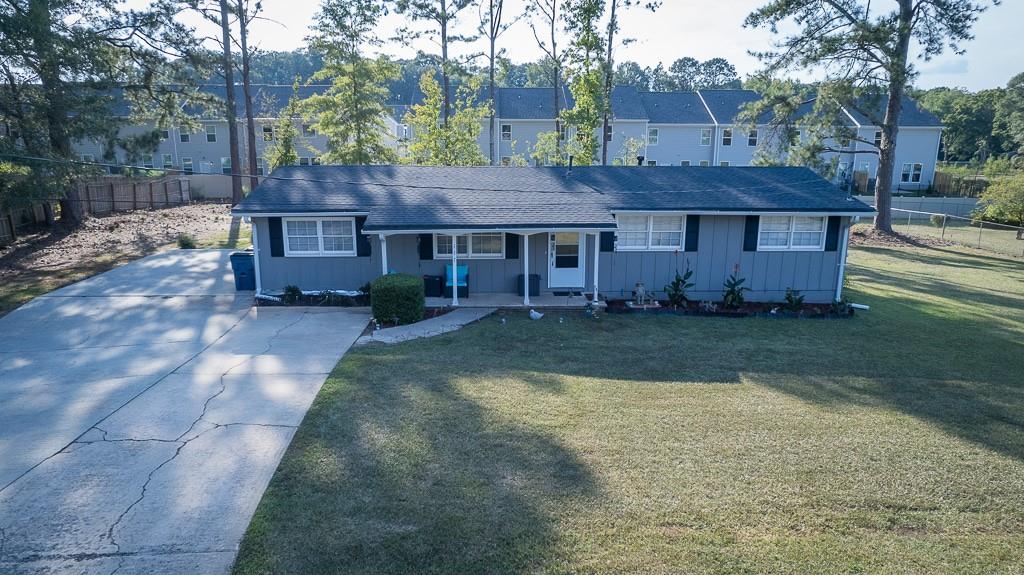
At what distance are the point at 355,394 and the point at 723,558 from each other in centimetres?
536

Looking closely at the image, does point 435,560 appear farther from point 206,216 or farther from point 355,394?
point 206,216

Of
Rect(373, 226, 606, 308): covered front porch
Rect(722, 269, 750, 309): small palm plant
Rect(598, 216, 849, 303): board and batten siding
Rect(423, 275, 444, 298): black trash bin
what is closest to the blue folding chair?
Rect(373, 226, 606, 308): covered front porch

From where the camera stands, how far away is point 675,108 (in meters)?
41.2

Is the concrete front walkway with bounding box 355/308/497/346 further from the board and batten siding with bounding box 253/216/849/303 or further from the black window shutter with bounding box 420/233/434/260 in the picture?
the black window shutter with bounding box 420/233/434/260

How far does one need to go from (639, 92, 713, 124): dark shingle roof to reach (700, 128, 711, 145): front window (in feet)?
2.07

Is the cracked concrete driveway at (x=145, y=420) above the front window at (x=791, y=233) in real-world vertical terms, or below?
below

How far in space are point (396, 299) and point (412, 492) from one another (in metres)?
6.81

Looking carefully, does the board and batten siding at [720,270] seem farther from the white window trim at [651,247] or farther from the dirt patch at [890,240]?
the dirt patch at [890,240]

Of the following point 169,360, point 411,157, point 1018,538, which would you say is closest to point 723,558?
point 1018,538

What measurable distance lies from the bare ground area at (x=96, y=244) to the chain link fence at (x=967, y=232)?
29.1 metres

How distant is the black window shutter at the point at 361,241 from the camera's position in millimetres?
14352

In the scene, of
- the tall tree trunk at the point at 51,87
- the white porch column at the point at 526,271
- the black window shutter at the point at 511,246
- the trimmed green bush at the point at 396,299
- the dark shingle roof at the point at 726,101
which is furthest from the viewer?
the dark shingle roof at the point at 726,101

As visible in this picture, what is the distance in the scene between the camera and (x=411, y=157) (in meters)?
26.6

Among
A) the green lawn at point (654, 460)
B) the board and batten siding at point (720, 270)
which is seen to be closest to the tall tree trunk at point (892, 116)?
the board and batten siding at point (720, 270)
